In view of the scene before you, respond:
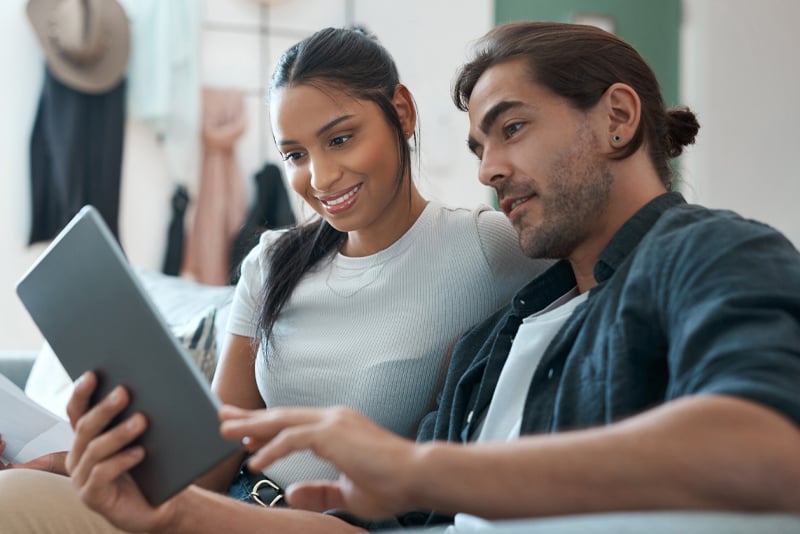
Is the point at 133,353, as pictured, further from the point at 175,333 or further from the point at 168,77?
the point at 168,77

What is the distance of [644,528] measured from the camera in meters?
0.64

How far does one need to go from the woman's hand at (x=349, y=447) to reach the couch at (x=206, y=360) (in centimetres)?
8

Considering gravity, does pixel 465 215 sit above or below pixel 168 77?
below

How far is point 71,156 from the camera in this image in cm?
332

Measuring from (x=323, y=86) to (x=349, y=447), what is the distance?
2.77ft

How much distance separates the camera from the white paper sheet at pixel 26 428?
1.28m

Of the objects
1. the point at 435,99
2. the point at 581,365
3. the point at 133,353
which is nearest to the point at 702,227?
the point at 581,365

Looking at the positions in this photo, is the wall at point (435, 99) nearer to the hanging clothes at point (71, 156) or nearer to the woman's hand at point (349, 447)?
the hanging clothes at point (71, 156)

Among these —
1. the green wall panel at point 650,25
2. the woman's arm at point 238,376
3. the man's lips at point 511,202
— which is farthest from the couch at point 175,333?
the green wall panel at point 650,25

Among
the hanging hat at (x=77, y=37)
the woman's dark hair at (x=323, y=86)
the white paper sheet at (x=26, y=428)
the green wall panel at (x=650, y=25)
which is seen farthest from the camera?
the green wall panel at (x=650, y=25)

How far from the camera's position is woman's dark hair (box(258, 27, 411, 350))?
5.08 ft

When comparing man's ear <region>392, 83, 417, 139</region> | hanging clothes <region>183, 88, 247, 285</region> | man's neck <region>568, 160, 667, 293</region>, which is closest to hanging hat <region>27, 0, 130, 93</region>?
hanging clothes <region>183, 88, 247, 285</region>

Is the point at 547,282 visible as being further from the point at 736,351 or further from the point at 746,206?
the point at 746,206

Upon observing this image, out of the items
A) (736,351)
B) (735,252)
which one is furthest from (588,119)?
(736,351)
